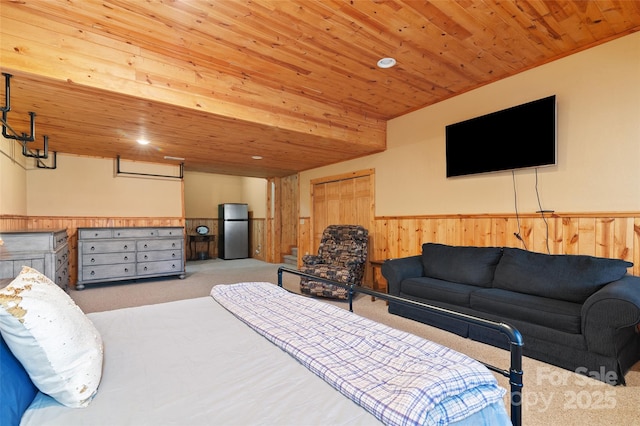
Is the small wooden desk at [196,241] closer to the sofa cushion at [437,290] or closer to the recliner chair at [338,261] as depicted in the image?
the recliner chair at [338,261]

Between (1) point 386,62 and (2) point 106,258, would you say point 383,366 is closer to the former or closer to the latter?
(1) point 386,62

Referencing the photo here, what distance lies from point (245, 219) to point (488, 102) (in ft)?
22.4

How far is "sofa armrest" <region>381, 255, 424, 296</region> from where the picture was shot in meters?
3.48

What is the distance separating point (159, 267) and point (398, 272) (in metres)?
4.28

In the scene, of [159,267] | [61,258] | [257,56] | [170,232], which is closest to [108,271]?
[159,267]

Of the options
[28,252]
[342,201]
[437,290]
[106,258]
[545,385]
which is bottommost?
[545,385]

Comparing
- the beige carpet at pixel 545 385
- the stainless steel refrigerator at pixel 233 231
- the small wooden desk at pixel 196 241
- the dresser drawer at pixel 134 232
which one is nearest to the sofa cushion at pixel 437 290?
the beige carpet at pixel 545 385

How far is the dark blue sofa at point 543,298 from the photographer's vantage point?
2064 millimetres

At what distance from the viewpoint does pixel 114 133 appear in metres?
4.00

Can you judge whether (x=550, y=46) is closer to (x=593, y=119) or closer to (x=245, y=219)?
(x=593, y=119)

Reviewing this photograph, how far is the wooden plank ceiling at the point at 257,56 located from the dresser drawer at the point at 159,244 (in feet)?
6.57

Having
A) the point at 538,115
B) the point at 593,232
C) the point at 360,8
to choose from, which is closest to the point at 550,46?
the point at 538,115

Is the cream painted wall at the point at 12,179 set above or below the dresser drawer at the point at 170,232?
above

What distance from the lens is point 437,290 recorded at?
313 centimetres
